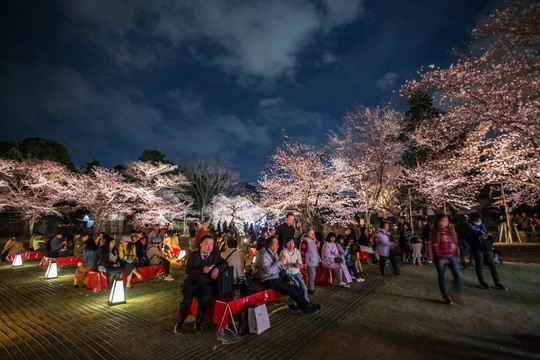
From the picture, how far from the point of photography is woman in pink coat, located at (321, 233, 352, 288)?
7.29 metres

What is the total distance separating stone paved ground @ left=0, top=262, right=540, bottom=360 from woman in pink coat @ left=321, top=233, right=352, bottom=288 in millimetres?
385

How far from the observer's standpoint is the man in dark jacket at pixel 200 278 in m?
4.40

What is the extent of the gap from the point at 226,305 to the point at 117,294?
146 inches

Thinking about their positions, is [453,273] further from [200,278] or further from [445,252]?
[200,278]

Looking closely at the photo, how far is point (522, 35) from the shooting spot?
8.81 metres

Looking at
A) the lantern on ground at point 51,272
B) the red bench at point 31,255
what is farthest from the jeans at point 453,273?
the red bench at point 31,255

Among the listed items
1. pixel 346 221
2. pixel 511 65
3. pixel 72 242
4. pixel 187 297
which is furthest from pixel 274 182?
pixel 187 297

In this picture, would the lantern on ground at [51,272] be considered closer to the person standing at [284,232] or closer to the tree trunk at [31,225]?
the person standing at [284,232]

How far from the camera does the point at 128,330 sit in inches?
178

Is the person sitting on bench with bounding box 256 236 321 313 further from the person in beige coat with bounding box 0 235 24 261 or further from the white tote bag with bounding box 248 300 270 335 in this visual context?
A: the person in beige coat with bounding box 0 235 24 261

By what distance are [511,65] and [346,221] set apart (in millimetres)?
14781

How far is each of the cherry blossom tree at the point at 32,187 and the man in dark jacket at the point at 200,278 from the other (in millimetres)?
20632

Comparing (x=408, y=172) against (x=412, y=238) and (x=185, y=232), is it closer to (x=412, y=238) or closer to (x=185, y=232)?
(x=412, y=238)

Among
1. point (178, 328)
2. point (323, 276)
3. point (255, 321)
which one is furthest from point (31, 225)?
point (255, 321)
